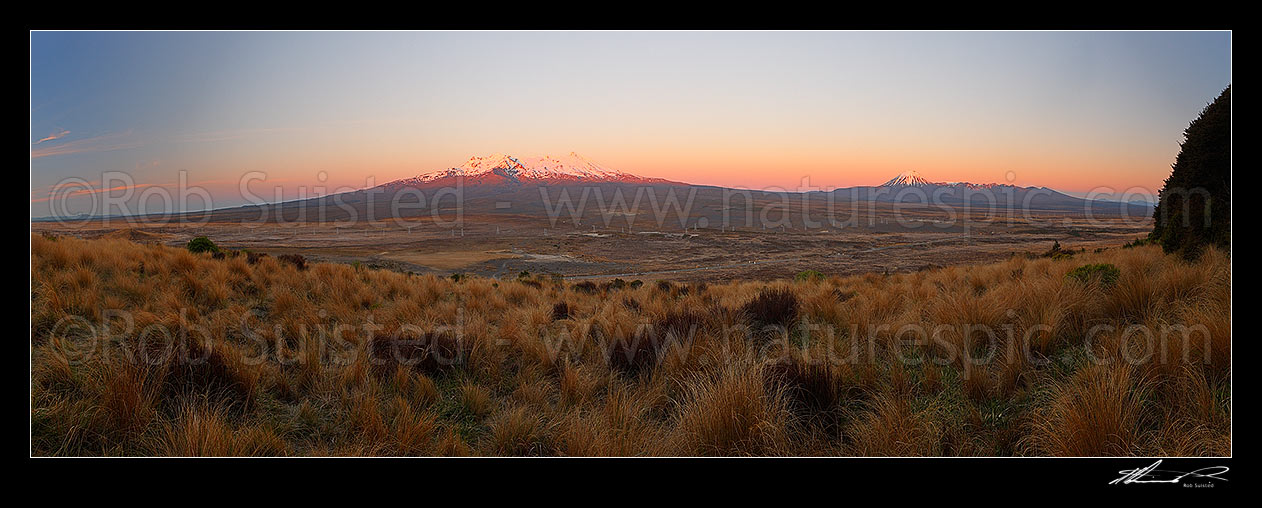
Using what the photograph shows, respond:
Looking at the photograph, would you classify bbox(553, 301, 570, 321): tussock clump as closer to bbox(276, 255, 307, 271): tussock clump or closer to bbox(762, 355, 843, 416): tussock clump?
bbox(762, 355, 843, 416): tussock clump

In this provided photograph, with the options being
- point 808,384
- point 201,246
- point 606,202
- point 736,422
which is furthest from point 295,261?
point 606,202

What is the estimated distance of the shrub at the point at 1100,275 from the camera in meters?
4.49

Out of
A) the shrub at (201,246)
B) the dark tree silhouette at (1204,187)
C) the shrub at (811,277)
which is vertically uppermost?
the dark tree silhouette at (1204,187)

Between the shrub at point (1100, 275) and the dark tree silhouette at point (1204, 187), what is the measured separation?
1.06 m

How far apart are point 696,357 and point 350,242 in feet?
207

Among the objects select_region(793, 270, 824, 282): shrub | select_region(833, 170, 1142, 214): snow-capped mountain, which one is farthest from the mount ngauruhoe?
select_region(793, 270, 824, 282): shrub

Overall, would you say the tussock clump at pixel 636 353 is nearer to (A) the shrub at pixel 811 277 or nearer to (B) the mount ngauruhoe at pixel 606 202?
(A) the shrub at pixel 811 277

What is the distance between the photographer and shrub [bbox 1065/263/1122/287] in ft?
14.7

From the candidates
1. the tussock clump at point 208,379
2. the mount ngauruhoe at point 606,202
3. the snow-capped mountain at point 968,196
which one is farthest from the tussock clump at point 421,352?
the snow-capped mountain at point 968,196
